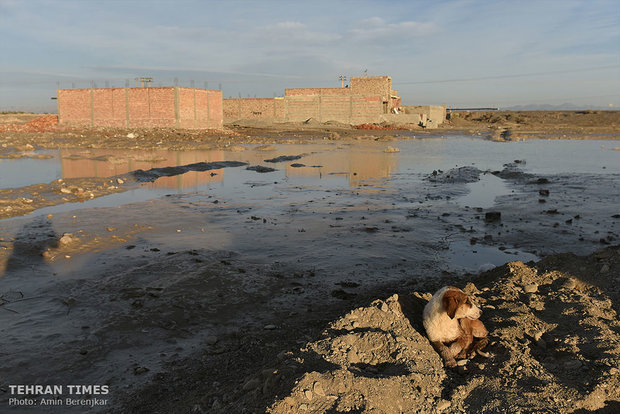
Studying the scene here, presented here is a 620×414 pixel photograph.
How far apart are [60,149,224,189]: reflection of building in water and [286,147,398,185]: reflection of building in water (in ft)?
11.7

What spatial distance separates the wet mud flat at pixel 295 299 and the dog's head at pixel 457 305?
0.33 metres

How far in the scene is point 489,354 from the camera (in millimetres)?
3609

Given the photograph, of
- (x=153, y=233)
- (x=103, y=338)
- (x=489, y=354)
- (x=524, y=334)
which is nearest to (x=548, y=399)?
(x=489, y=354)

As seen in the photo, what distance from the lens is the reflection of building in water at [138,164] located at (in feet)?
47.3

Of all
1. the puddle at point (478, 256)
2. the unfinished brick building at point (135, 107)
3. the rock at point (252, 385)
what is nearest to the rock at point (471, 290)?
the puddle at point (478, 256)

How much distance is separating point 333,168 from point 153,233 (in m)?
11.1

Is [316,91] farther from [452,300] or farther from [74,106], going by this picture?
[452,300]

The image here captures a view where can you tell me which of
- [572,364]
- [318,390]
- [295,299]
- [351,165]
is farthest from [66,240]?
[351,165]

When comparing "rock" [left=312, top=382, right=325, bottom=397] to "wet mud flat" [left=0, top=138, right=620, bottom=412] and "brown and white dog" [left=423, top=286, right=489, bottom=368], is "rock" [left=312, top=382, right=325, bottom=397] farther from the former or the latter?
"brown and white dog" [left=423, top=286, right=489, bottom=368]

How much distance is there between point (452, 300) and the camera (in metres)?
3.77

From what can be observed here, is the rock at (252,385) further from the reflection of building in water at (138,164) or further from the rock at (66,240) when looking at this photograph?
the reflection of building in water at (138,164)

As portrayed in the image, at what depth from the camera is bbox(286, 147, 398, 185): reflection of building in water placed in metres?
16.4

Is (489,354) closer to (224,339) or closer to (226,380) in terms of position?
(226,380)

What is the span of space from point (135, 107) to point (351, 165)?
25041 mm
